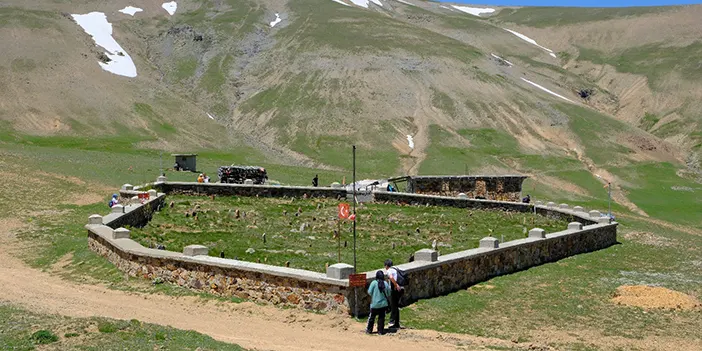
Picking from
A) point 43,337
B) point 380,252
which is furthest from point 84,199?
point 43,337

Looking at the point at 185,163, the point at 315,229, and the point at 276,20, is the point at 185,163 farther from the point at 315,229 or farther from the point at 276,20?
the point at 276,20

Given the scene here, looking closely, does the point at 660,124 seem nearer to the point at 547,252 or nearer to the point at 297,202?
the point at 297,202

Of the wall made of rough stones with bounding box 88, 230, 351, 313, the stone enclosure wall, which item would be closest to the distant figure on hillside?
the stone enclosure wall

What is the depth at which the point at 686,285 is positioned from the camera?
2619cm

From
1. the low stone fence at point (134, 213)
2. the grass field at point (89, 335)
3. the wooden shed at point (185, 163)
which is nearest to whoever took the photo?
the grass field at point (89, 335)

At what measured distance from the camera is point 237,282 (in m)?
21.4

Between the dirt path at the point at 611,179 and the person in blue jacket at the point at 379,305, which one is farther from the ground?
the person in blue jacket at the point at 379,305

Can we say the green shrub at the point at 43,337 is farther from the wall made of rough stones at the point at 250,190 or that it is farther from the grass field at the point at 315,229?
the wall made of rough stones at the point at 250,190

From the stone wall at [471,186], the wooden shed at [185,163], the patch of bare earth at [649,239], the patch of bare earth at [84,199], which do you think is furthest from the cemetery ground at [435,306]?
the wooden shed at [185,163]

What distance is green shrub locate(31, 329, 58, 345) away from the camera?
1444 centimetres

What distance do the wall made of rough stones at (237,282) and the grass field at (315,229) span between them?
3.03 metres

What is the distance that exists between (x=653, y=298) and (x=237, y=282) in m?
11.5

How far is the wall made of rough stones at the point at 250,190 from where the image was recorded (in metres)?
45.8

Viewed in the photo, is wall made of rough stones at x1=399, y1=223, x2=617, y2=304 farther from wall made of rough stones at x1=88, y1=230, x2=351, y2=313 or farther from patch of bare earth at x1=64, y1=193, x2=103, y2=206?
patch of bare earth at x1=64, y1=193, x2=103, y2=206
